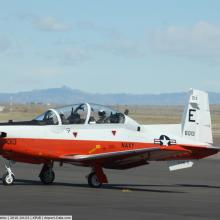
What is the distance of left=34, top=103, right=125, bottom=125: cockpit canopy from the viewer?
852 inches

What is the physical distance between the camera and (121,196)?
1906cm

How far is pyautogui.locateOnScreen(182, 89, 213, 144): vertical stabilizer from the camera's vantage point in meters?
22.9

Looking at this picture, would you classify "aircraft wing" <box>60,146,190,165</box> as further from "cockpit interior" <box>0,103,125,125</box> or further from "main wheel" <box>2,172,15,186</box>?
"main wheel" <box>2,172,15,186</box>

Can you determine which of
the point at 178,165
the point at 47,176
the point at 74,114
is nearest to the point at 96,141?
the point at 74,114

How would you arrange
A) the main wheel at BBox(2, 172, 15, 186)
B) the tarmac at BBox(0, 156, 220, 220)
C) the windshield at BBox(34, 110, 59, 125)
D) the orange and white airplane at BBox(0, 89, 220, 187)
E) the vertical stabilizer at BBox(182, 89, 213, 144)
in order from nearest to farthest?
the tarmac at BBox(0, 156, 220, 220) < the orange and white airplane at BBox(0, 89, 220, 187) < the main wheel at BBox(2, 172, 15, 186) < the windshield at BBox(34, 110, 59, 125) < the vertical stabilizer at BBox(182, 89, 213, 144)

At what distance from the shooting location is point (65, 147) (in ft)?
70.7

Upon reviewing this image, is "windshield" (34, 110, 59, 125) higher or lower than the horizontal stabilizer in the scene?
higher

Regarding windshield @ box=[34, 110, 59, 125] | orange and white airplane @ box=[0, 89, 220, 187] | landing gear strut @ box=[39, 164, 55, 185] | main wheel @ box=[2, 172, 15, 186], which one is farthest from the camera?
landing gear strut @ box=[39, 164, 55, 185]

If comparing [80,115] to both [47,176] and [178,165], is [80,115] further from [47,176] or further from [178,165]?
[178,165]

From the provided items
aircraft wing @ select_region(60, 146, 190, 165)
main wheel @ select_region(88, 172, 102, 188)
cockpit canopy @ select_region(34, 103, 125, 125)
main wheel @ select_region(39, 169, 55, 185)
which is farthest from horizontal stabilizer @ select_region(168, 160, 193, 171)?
main wheel @ select_region(39, 169, 55, 185)

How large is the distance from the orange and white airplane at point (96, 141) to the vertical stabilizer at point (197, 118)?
0.09 ft

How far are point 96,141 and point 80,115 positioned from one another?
0.78 metres

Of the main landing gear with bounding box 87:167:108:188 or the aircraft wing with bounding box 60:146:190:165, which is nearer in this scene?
the aircraft wing with bounding box 60:146:190:165

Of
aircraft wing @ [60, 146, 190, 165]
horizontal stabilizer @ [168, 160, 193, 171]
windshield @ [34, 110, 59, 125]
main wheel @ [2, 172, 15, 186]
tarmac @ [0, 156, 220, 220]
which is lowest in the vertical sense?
tarmac @ [0, 156, 220, 220]
